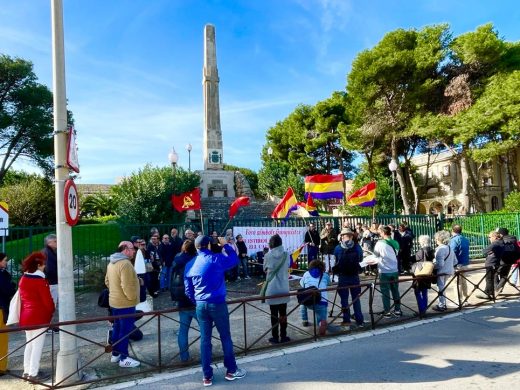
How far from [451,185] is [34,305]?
53156mm

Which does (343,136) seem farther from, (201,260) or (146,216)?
(201,260)

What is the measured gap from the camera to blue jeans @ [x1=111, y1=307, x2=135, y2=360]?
17.1ft

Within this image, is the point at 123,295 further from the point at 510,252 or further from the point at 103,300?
the point at 510,252

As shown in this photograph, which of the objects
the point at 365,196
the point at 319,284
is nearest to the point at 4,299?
the point at 319,284

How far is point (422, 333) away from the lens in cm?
636

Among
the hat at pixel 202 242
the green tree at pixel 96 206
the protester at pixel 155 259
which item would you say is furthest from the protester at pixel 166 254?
the green tree at pixel 96 206

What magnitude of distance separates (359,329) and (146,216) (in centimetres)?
1350

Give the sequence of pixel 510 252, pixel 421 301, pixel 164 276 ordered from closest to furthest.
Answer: pixel 421 301, pixel 510 252, pixel 164 276

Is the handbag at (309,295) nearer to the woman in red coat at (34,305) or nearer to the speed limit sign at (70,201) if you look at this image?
the speed limit sign at (70,201)

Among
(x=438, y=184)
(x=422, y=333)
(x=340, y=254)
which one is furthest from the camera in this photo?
(x=438, y=184)

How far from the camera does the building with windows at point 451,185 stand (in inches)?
1786

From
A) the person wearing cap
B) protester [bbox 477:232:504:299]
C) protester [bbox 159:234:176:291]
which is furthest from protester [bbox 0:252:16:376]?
protester [bbox 477:232:504:299]

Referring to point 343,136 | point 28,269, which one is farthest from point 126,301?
point 343,136

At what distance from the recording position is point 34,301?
5.04m
